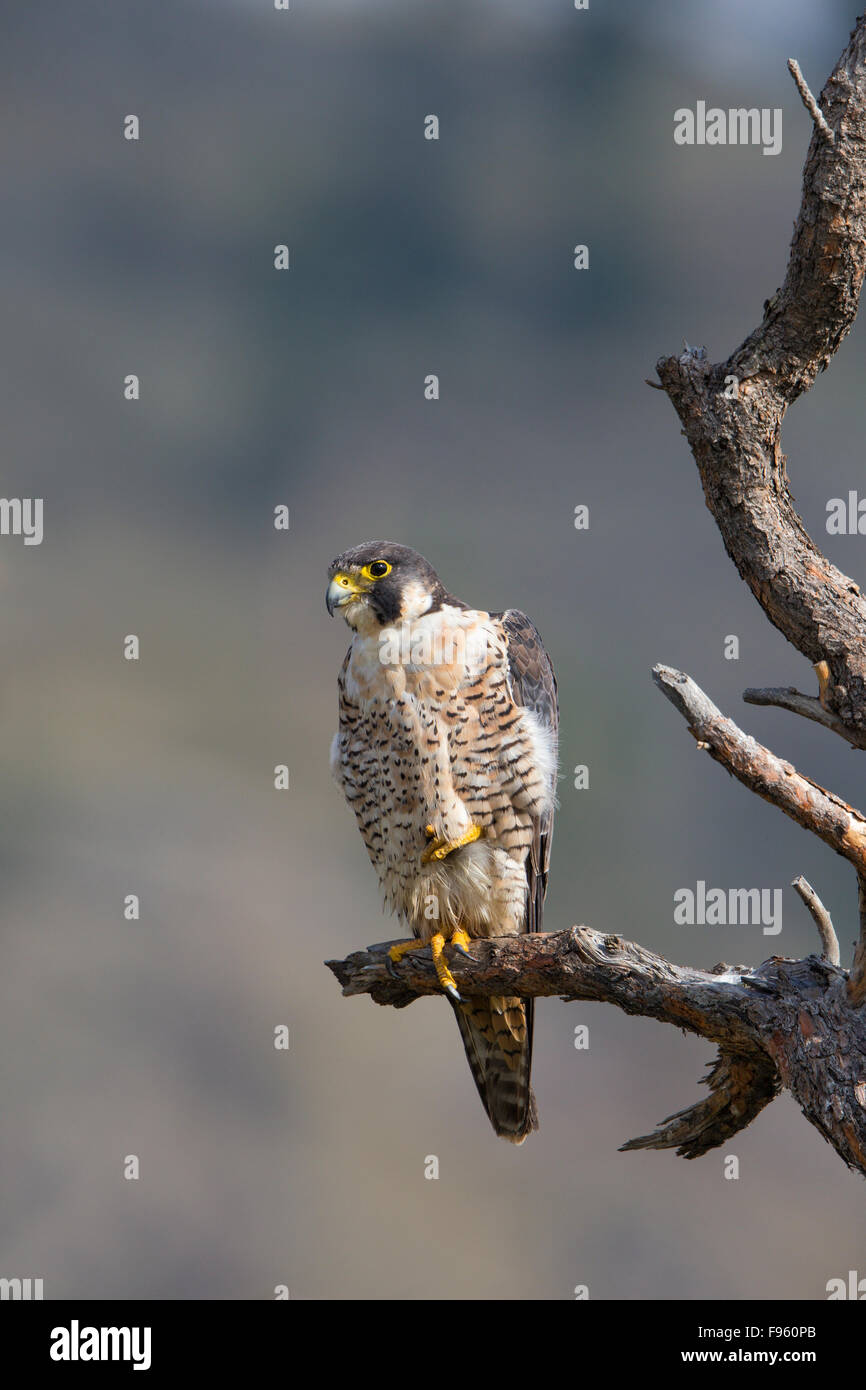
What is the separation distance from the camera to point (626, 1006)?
2795mm

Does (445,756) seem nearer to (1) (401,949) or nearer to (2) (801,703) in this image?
(1) (401,949)

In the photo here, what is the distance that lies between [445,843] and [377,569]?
0.75 m

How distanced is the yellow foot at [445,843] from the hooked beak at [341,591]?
2.10 feet

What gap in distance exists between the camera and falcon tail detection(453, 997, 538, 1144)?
3.44 meters

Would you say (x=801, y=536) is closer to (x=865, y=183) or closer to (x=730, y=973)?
(x=865, y=183)

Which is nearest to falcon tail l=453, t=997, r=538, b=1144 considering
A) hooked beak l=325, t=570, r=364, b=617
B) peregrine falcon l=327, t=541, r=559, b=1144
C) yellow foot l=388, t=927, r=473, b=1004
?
peregrine falcon l=327, t=541, r=559, b=1144

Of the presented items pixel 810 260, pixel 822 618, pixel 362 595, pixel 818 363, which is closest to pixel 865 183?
pixel 810 260

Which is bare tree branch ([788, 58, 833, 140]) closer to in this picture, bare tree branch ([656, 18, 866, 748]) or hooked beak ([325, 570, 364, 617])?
bare tree branch ([656, 18, 866, 748])

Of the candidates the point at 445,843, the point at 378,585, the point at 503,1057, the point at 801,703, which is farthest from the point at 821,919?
the point at 378,585

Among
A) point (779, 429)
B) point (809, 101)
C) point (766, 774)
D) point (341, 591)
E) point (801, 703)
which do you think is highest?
point (809, 101)

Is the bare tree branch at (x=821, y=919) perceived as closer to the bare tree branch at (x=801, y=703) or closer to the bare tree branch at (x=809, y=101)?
the bare tree branch at (x=801, y=703)

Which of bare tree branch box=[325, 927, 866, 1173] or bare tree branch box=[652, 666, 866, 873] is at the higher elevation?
bare tree branch box=[652, 666, 866, 873]

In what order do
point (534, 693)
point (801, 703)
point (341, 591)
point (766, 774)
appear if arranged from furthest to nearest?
point (534, 693) → point (341, 591) → point (801, 703) → point (766, 774)

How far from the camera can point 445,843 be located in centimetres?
325
